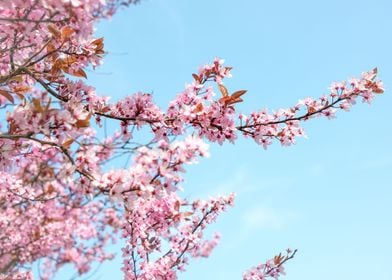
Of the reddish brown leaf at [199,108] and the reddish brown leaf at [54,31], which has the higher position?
the reddish brown leaf at [54,31]

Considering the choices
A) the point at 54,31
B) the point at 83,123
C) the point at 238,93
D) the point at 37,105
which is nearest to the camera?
the point at 37,105

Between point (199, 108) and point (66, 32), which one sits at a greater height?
point (66, 32)

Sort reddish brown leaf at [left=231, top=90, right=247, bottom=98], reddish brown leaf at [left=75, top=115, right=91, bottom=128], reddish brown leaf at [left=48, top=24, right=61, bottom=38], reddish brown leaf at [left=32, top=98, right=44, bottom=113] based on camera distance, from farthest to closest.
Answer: reddish brown leaf at [left=231, top=90, right=247, bottom=98]
reddish brown leaf at [left=48, top=24, right=61, bottom=38]
reddish brown leaf at [left=75, top=115, right=91, bottom=128]
reddish brown leaf at [left=32, top=98, right=44, bottom=113]

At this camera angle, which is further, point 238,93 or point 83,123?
point 238,93

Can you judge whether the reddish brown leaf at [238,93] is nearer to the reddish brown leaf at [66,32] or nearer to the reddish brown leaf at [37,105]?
the reddish brown leaf at [66,32]

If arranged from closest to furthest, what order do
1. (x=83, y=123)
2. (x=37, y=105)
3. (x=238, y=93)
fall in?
1. (x=37, y=105)
2. (x=83, y=123)
3. (x=238, y=93)

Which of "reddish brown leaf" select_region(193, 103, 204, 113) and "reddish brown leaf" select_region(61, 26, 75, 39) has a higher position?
"reddish brown leaf" select_region(61, 26, 75, 39)

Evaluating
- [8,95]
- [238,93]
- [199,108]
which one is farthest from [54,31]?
[238,93]

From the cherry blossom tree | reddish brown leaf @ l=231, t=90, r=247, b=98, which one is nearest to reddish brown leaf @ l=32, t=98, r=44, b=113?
the cherry blossom tree

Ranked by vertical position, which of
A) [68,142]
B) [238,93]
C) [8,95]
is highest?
[8,95]

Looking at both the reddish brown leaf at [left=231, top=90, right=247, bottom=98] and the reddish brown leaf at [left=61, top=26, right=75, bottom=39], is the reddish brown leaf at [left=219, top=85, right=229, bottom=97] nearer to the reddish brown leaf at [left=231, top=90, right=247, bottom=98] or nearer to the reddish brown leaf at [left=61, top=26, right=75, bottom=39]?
the reddish brown leaf at [left=231, top=90, right=247, bottom=98]

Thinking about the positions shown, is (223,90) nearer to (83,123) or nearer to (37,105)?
(83,123)

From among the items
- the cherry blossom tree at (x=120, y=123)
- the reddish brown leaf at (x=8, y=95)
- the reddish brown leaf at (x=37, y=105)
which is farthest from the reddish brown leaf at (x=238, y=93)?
the reddish brown leaf at (x=8, y=95)

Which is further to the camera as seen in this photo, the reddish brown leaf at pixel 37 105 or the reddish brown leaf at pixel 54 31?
the reddish brown leaf at pixel 54 31
